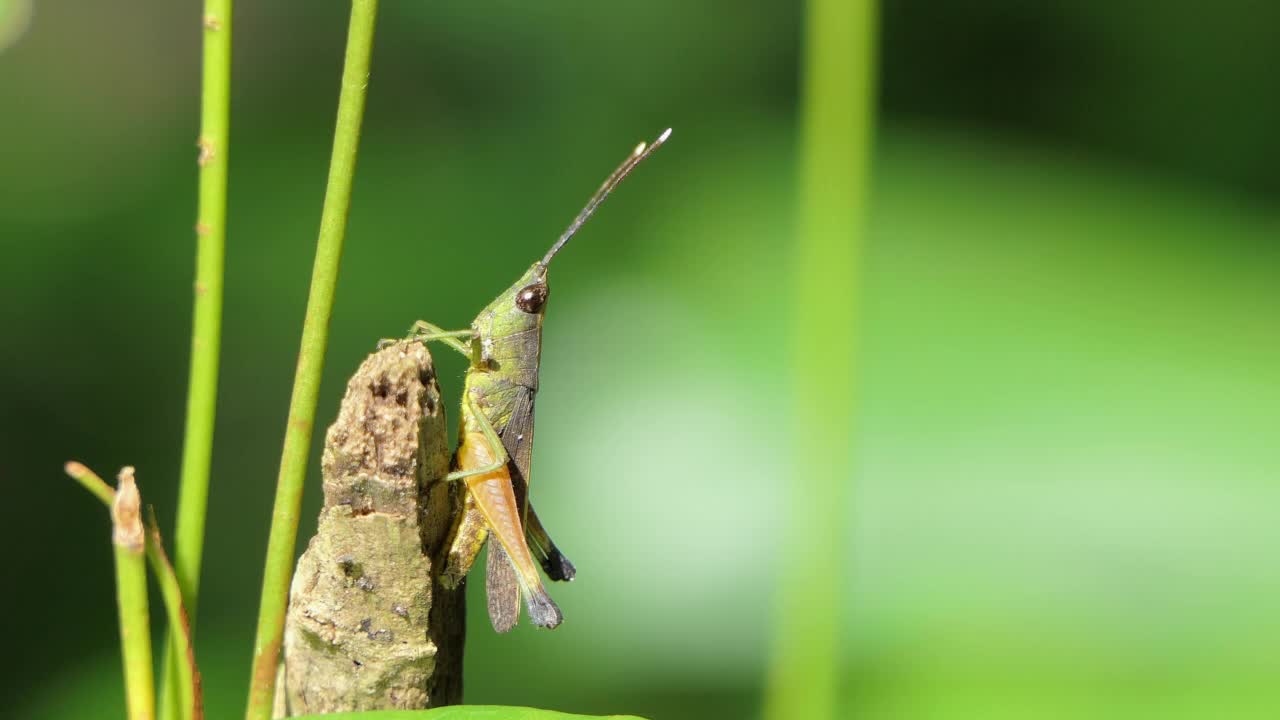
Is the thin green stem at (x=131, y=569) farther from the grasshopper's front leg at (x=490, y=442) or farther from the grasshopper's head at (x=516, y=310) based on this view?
the grasshopper's head at (x=516, y=310)

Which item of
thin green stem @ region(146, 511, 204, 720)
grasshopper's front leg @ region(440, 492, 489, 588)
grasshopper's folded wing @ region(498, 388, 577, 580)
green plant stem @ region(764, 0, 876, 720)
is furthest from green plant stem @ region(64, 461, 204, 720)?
green plant stem @ region(764, 0, 876, 720)

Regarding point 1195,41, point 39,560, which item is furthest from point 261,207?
point 1195,41

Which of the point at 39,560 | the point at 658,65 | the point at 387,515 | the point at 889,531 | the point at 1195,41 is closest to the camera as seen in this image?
A: the point at 387,515

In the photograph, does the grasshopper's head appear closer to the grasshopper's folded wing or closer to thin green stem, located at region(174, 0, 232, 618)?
the grasshopper's folded wing

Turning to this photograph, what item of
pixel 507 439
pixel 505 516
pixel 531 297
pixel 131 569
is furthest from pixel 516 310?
pixel 131 569

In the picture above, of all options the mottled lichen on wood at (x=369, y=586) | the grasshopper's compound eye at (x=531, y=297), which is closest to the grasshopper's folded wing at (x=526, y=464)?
the grasshopper's compound eye at (x=531, y=297)

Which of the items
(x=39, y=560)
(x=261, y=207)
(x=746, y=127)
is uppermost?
(x=746, y=127)

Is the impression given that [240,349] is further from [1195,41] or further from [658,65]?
[1195,41]
